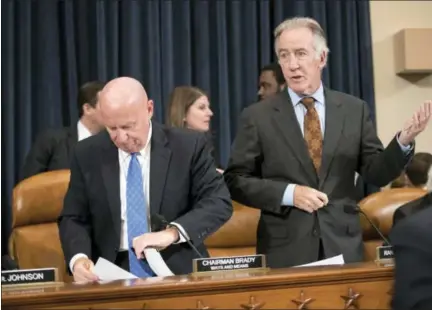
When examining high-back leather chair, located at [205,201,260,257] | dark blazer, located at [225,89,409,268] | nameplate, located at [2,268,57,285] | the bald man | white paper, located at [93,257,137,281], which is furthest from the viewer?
high-back leather chair, located at [205,201,260,257]

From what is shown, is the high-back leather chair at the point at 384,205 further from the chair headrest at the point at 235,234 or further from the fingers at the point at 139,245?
the fingers at the point at 139,245

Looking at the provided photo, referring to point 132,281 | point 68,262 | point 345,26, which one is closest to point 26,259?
point 68,262

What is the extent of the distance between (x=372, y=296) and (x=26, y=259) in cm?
142

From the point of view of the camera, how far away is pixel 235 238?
287cm

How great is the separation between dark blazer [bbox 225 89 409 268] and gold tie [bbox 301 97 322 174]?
2 centimetres

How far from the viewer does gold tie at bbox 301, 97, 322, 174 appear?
83.0 inches

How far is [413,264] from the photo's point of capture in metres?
0.99

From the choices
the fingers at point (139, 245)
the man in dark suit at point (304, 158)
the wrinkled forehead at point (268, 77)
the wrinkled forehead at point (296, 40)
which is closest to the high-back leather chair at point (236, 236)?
the wrinkled forehead at point (268, 77)

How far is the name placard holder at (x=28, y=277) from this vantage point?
1.60m

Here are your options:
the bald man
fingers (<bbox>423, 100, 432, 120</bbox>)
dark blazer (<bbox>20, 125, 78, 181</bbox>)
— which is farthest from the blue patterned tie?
dark blazer (<bbox>20, 125, 78, 181</bbox>)

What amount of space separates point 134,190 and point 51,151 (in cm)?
107

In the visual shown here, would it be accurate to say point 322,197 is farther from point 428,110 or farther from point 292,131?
point 428,110

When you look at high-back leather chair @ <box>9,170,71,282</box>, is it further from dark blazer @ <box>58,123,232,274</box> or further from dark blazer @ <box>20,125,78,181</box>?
dark blazer @ <box>58,123,232,274</box>

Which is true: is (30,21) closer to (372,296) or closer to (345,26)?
(345,26)
